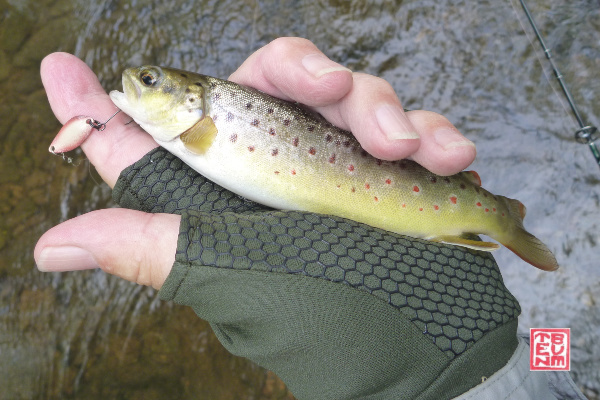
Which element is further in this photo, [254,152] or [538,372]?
[254,152]

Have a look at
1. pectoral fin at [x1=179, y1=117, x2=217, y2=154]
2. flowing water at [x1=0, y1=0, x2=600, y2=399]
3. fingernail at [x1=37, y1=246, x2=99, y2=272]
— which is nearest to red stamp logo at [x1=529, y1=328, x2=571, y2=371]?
flowing water at [x1=0, y1=0, x2=600, y2=399]

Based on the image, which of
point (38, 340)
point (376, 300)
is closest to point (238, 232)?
point (376, 300)

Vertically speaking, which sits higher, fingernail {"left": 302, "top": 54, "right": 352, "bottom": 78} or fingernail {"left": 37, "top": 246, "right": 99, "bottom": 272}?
fingernail {"left": 302, "top": 54, "right": 352, "bottom": 78}

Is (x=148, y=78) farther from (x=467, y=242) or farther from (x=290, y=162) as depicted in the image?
(x=467, y=242)

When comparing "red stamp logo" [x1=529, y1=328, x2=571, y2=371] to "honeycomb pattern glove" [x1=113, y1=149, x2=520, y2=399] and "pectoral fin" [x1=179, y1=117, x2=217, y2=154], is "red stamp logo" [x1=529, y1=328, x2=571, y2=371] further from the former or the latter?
"pectoral fin" [x1=179, y1=117, x2=217, y2=154]

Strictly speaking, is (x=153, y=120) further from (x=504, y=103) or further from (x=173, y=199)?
(x=504, y=103)

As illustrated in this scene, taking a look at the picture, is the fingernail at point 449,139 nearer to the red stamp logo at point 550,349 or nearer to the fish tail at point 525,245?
the fish tail at point 525,245
